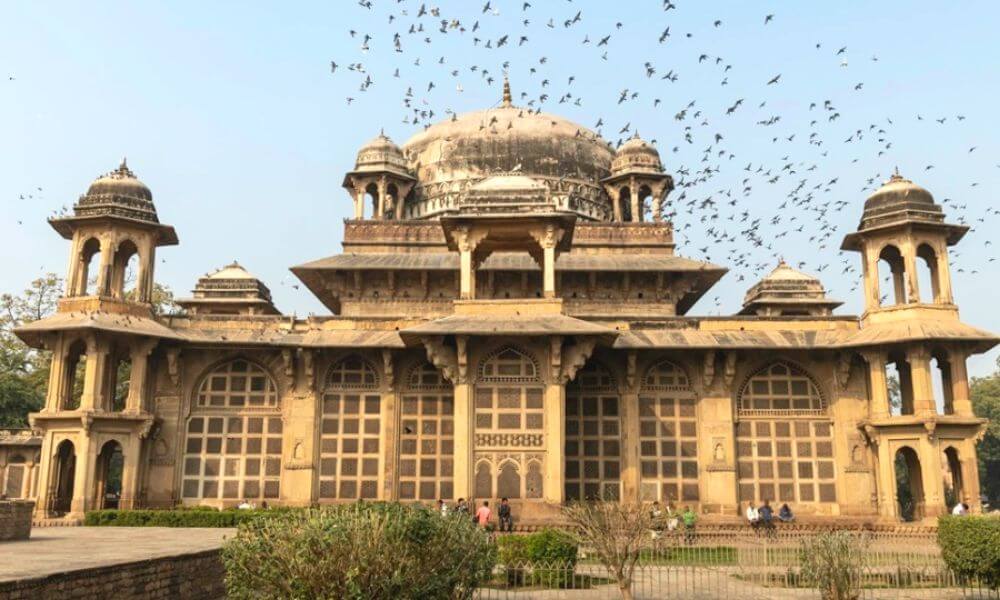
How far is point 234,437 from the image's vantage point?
81.9ft

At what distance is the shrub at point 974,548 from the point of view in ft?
43.9

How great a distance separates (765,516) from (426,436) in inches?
371

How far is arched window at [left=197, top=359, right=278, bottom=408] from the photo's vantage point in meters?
25.2

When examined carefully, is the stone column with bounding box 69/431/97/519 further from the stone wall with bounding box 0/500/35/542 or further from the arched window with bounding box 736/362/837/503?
the arched window with bounding box 736/362/837/503

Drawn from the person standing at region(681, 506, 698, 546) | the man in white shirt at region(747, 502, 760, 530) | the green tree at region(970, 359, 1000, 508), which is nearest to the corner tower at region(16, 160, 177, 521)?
the person standing at region(681, 506, 698, 546)

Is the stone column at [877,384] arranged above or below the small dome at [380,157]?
below

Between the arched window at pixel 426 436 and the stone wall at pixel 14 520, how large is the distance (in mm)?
11152

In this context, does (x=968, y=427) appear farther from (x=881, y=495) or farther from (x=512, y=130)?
(x=512, y=130)

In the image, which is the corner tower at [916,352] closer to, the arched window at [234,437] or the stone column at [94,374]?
the arched window at [234,437]

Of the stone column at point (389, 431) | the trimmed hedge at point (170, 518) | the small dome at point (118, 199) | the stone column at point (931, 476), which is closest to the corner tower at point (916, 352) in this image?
the stone column at point (931, 476)

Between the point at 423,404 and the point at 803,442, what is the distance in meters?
10.9

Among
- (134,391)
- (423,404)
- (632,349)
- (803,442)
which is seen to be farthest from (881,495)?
(134,391)

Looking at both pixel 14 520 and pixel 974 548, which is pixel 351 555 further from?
pixel 974 548

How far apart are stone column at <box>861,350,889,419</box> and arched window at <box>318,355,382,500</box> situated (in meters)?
13.8
